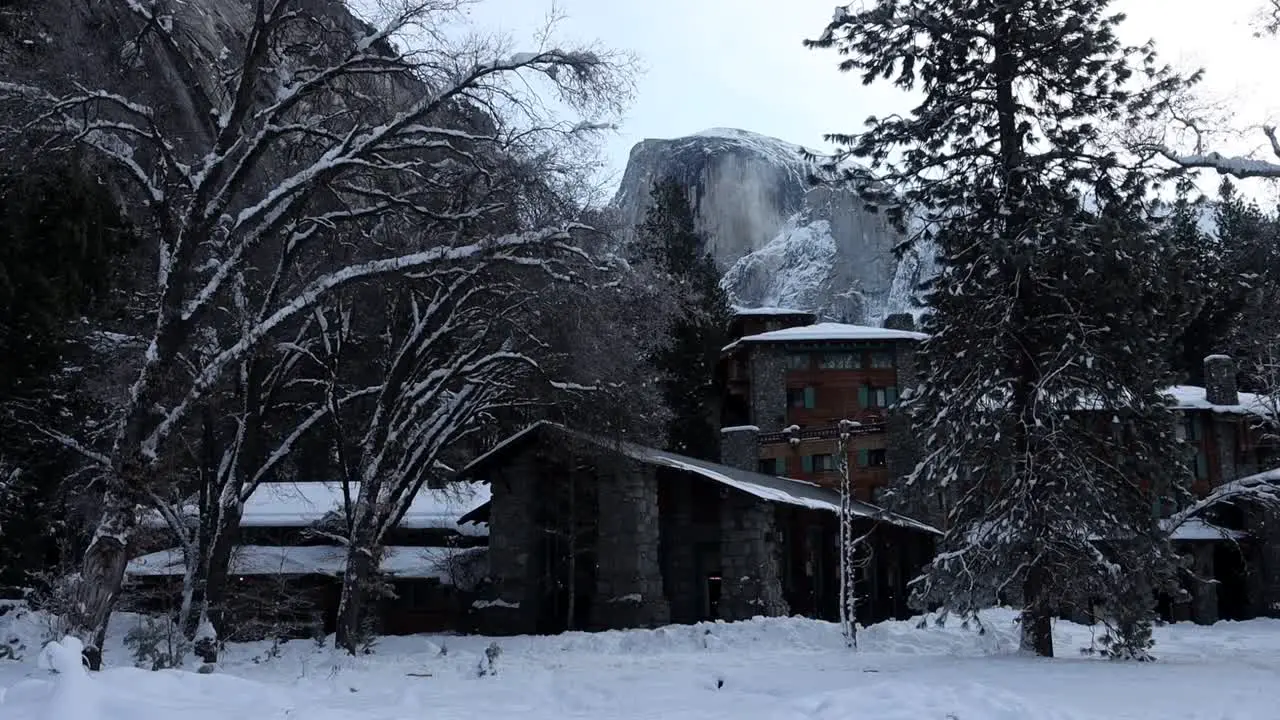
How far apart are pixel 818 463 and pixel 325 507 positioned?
20250 millimetres

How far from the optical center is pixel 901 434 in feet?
125

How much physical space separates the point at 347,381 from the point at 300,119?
1025 cm

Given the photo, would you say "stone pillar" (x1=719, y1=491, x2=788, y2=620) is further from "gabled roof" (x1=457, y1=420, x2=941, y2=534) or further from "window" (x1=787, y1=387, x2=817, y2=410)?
"window" (x1=787, y1=387, x2=817, y2=410)

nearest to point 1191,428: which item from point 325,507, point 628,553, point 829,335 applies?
point 829,335

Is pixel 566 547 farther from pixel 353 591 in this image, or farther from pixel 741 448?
pixel 741 448

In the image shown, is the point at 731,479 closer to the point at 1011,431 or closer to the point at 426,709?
the point at 1011,431

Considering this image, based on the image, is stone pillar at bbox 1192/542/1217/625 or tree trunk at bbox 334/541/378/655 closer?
tree trunk at bbox 334/541/378/655

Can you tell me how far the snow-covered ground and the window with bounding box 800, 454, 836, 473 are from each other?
2010 centimetres

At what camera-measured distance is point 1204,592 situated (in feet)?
112

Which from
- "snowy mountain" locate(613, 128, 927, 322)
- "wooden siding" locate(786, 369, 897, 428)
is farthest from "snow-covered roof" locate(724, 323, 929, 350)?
"snowy mountain" locate(613, 128, 927, 322)

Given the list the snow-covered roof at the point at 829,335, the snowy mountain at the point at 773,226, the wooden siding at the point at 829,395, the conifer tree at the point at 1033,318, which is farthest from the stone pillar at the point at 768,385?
the snowy mountain at the point at 773,226

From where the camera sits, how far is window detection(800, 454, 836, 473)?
139 ft

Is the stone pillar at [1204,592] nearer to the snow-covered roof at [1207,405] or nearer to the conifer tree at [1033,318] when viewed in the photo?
the snow-covered roof at [1207,405]

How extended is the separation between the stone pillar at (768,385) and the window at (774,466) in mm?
2798
